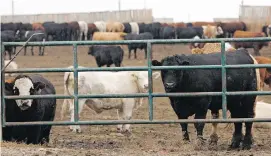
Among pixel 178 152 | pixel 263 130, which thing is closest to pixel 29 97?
pixel 178 152

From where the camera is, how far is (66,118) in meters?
16.2

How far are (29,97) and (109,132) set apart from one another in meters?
4.48

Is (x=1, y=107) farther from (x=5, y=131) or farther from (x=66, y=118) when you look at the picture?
(x=66, y=118)

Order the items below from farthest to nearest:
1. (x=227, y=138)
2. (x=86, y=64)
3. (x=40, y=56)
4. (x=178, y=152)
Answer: (x=40, y=56) → (x=86, y=64) → (x=227, y=138) → (x=178, y=152)

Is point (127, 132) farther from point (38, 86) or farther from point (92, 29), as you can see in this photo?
point (92, 29)

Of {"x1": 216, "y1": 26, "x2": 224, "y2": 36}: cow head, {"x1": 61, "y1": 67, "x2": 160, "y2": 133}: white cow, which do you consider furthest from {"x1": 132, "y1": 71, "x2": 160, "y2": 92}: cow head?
{"x1": 216, "y1": 26, "x2": 224, "y2": 36}: cow head

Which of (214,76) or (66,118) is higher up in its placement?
(214,76)

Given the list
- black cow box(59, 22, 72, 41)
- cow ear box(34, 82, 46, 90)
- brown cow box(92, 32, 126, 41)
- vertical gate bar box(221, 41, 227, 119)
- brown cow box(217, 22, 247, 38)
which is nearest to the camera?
vertical gate bar box(221, 41, 227, 119)

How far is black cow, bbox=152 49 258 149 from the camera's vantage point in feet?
34.6

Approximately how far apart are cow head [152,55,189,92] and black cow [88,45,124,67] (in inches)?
735

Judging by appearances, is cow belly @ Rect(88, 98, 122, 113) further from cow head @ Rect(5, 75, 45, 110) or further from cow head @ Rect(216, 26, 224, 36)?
cow head @ Rect(216, 26, 224, 36)

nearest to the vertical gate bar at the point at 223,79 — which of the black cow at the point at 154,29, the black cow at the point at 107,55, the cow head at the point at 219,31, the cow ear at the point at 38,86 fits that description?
the cow ear at the point at 38,86

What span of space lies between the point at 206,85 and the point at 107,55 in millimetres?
18991

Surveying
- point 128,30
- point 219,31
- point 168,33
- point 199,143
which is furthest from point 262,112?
point 128,30
